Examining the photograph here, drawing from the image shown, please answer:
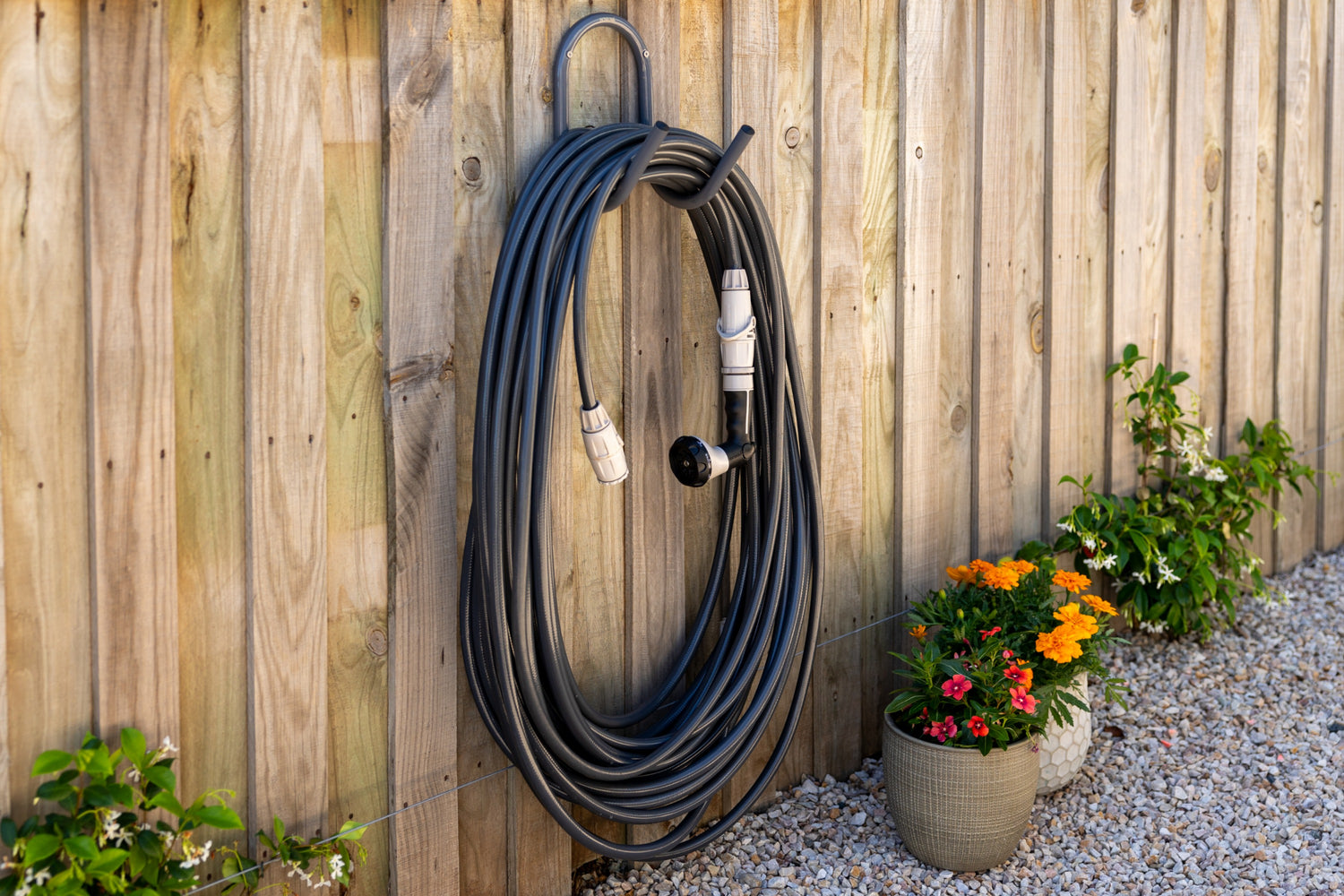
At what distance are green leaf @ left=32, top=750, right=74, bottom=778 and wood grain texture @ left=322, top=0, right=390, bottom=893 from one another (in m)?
0.40

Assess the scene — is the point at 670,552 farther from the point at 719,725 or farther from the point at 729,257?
→ the point at 729,257

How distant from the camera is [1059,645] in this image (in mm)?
2221

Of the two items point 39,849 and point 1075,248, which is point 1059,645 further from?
point 39,849

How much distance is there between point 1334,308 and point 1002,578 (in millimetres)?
2285

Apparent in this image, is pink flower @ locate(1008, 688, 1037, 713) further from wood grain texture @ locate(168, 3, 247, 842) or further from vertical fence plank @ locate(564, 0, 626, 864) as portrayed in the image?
wood grain texture @ locate(168, 3, 247, 842)

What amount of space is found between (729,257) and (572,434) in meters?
0.42

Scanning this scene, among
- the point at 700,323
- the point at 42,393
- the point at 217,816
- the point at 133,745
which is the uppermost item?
the point at 700,323

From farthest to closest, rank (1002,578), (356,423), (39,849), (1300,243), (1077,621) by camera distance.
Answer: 1. (1300,243)
2. (1002,578)
3. (1077,621)
4. (356,423)
5. (39,849)

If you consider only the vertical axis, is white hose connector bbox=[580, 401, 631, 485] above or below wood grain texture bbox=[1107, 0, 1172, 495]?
below

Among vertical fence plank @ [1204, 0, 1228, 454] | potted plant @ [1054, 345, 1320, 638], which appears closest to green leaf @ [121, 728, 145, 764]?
potted plant @ [1054, 345, 1320, 638]

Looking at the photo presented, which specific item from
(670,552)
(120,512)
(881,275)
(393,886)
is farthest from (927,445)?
(120,512)

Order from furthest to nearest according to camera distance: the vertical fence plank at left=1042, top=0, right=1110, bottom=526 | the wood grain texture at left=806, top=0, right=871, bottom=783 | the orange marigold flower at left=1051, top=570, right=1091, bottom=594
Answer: the vertical fence plank at left=1042, top=0, right=1110, bottom=526
the orange marigold flower at left=1051, top=570, right=1091, bottom=594
the wood grain texture at left=806, top=0, right=871, bottom=783

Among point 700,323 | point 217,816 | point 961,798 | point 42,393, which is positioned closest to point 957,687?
point 961,798

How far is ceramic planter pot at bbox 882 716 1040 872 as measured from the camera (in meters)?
2.18
